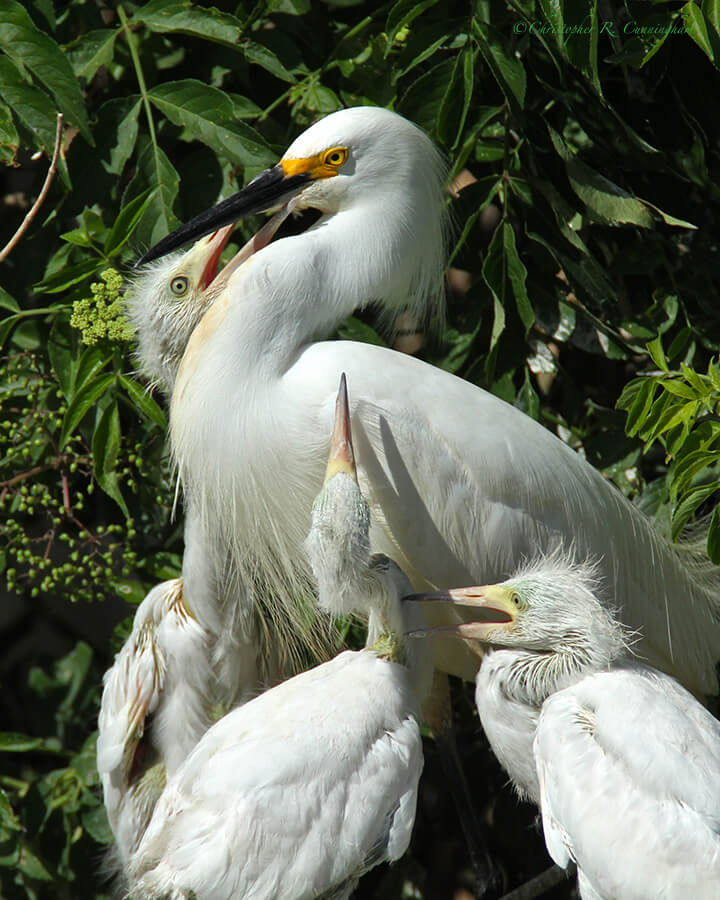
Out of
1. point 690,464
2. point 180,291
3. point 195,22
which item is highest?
point 195,22

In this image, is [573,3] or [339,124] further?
[339,124]

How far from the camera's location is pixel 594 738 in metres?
1.50

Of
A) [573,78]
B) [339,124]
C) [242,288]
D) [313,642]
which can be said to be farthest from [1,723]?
[573,78]

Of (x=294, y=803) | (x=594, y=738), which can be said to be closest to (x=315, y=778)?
(x=294, y=803)

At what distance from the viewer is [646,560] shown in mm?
1927

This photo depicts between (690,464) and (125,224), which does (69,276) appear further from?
(690,464)

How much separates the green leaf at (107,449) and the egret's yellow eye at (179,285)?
23cm

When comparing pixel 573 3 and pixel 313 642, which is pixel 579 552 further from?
pixel 573 3

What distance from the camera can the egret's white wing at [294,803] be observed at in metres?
1.44

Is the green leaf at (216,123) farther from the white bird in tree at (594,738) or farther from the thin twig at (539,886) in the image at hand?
the thin twig at (539,886)

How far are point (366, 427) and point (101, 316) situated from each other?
507 millimetres

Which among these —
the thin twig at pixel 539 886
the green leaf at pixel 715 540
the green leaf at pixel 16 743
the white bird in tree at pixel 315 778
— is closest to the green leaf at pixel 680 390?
the green leaf at pixel 715 540

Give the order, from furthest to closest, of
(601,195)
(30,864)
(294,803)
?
(30,864), (601,195), (294,803)

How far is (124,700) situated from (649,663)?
952 mm
